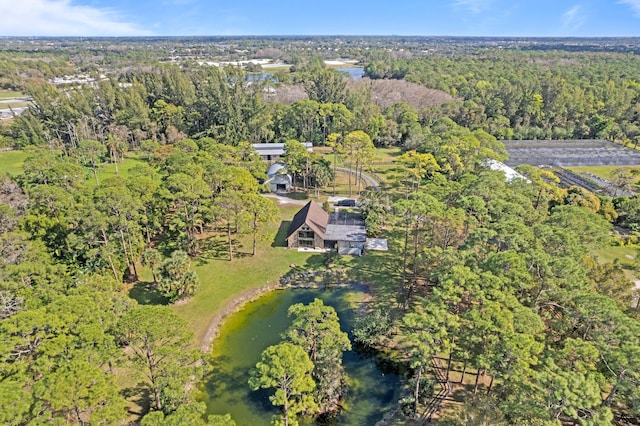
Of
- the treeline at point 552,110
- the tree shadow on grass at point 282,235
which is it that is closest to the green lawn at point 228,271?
the tree shadow on grass at point 282,235

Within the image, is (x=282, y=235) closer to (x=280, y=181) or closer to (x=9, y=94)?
(x=280, y=181)

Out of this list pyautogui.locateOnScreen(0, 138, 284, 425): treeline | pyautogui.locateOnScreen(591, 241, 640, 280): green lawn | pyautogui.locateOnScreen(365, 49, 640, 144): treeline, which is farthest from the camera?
pyautogui.locateOnScreen(365, 49, 640, 144): treeline

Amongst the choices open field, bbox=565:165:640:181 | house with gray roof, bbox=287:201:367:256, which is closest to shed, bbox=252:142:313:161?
house with gray roof, bbox=287:201:367:256

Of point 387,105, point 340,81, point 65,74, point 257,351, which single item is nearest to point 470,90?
point 387,105

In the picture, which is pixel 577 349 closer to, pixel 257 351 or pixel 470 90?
pixel 257 351

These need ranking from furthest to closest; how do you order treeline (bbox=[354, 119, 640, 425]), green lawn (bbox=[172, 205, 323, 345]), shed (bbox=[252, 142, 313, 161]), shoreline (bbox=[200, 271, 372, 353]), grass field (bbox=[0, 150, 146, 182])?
shed (bbox=[252, 142, 313, 161]) < grass field (bbox=[0, 150, 146, 182]) < green lawn (bbox=[172, 205, 323, 345]) < shoreline (bbox=[200, 271, 372, 353]) < treeline (bbox=[354, 119, 640, 425])

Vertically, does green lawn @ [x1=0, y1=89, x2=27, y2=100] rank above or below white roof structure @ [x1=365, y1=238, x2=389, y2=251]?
above

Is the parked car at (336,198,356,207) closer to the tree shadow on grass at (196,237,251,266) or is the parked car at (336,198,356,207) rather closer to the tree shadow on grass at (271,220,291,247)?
the tree shadow on grass at (271,220,291,247)
